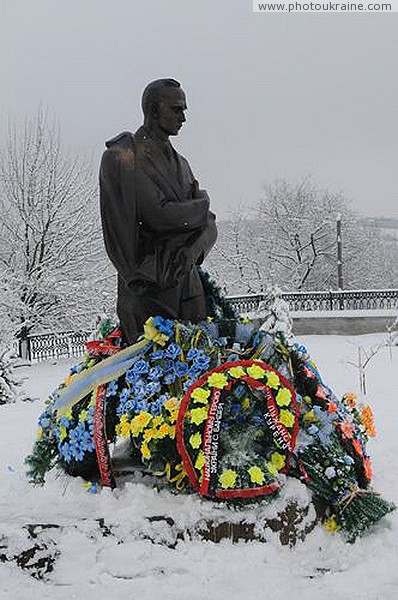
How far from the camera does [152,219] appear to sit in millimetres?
4223

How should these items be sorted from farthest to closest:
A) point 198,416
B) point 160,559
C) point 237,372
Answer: point 237,372, point 198,416, point 160,559

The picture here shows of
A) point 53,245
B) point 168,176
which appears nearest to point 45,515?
point 168,176

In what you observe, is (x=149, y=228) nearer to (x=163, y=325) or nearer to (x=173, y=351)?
(x=163, y=325)

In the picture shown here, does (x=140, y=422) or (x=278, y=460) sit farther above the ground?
(x=140, y=422)

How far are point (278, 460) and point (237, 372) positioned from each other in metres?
0.57

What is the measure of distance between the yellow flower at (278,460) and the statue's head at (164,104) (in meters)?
2.18

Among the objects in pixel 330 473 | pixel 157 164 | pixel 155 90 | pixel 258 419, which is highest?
pixel 155 90

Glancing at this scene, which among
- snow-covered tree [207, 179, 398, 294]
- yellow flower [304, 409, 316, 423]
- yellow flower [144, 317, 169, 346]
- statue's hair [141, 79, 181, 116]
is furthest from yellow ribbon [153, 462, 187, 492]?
snow-covered tree [207, 179, 398, 294]

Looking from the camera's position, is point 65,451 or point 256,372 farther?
point 65,451

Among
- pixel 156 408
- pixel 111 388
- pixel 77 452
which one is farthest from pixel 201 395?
pixel 77 452

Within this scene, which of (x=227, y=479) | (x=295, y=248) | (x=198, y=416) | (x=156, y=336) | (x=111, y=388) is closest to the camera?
(x=227, y=479)

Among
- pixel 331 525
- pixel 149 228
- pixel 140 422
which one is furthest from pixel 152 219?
pixel 331 525

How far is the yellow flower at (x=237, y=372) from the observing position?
3914 mm

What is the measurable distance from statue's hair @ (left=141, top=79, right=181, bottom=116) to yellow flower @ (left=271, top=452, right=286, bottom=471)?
235 centimetres
